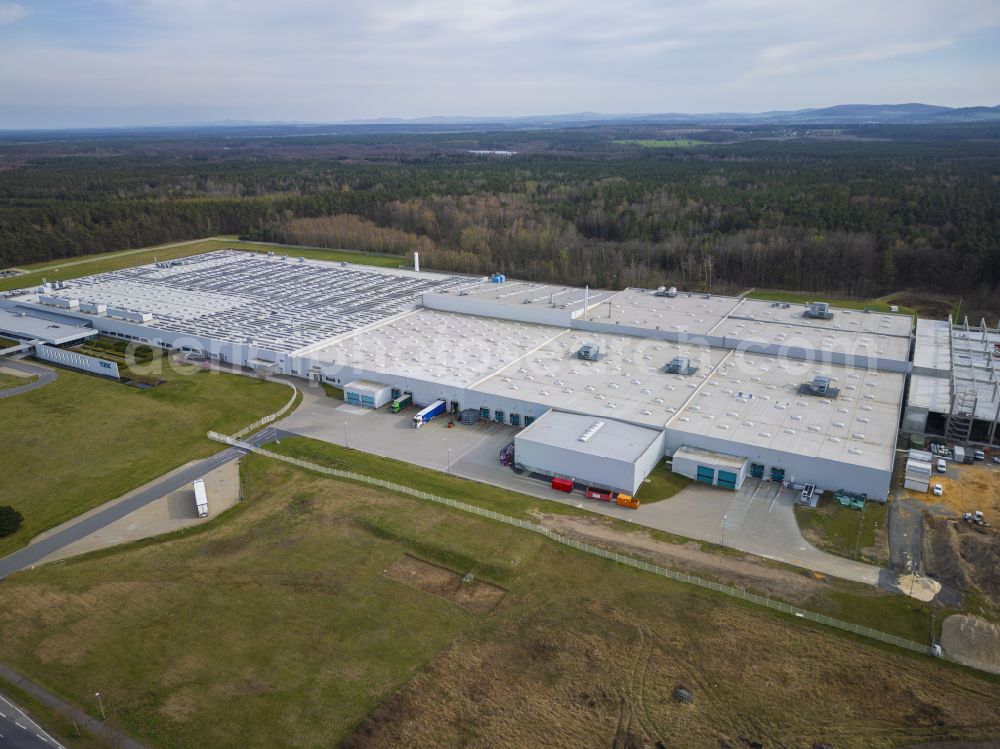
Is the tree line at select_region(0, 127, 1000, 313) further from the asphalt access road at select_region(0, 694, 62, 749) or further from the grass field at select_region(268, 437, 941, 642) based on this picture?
the asphalt access road at select_region(0, 694, 62, 749)

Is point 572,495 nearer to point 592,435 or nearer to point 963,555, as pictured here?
point 592,435

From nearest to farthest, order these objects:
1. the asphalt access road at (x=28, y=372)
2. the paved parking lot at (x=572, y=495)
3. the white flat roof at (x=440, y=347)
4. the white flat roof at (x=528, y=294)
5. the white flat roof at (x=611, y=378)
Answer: the paved parking lot at (x=572, y=495)
the white flat roof at (x=611, y=378)
the white flat roof at (x=440, y=347)
the asphalt access road at (x=28, y=372)
the white flat roof at (x=528, y=294)

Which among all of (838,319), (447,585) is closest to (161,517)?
(447,585)

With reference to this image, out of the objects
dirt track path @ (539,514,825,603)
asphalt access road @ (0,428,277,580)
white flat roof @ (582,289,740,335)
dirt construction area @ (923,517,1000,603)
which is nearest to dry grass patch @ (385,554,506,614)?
dirt track path @ (539,514,825,603)

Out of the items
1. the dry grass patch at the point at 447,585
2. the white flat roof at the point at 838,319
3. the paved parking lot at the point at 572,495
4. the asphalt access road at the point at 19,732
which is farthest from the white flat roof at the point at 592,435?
the white flat roof at the point at 838,319

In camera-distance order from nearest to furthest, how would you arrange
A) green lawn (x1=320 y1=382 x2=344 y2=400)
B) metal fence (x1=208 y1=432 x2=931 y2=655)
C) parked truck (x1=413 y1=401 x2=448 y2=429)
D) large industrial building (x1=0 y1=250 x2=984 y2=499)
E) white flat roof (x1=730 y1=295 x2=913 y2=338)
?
1. metal fence (x1=208 y1=432 x2=931 y2=655)
2. large industrial building (x1=0 y1=250 x2=984 y2=499)
3. parked truck (x1=413 y1=401 x2=448 y2=429)
4. green lawn (x1=320 y1=382 x2=344 y2=400)
5. white flat roof (x1=730 y1=295 x2=913 y2=338)

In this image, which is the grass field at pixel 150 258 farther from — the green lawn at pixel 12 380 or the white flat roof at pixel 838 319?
the white flat roof at pixel 838 319
